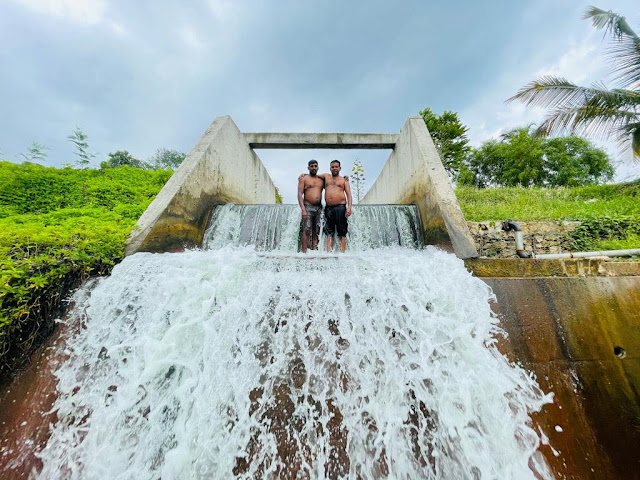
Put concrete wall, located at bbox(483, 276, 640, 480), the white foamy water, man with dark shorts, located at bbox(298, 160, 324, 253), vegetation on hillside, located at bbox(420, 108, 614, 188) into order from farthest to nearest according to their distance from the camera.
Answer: vegetation on hillside, located at bbox(420, 108, 614, 188), man with dark shorts, located at bbox(298, 160, 324, 253), concrete wall, located at bbox(483, 276, 640, 480), the white foamy water

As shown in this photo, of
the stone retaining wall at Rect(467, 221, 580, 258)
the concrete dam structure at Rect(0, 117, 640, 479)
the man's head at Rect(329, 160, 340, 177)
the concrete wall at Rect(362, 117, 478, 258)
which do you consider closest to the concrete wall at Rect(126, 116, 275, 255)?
the concrete dam structure at Rect(0, 117, 640, 479)

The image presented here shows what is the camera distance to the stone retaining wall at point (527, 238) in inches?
205

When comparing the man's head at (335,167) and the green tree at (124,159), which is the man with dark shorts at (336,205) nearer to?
the man's head at (335,167)

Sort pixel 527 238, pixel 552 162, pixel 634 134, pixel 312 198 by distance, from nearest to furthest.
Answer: pixel 312 198, pixel 527 238, pixel 634 134, pixel 552 162

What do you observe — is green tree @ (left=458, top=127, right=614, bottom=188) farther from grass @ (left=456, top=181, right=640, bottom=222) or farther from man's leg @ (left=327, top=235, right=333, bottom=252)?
man's leg @ (left=327, top=235, right=333, bottom=252)

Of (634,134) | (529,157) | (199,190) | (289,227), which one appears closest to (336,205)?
(289,227)

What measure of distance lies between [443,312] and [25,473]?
332 cm

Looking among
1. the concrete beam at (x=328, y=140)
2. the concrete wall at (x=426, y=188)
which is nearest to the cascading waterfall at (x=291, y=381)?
the concrete wall at (x=426, y=188)

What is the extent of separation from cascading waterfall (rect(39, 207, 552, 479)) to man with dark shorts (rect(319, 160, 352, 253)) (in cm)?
243

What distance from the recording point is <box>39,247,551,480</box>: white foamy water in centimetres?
181

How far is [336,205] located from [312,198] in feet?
1.66

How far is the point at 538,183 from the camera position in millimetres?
24328

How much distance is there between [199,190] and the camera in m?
5.18

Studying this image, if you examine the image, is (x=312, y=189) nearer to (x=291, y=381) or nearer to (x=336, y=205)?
(x=336, y=205)
